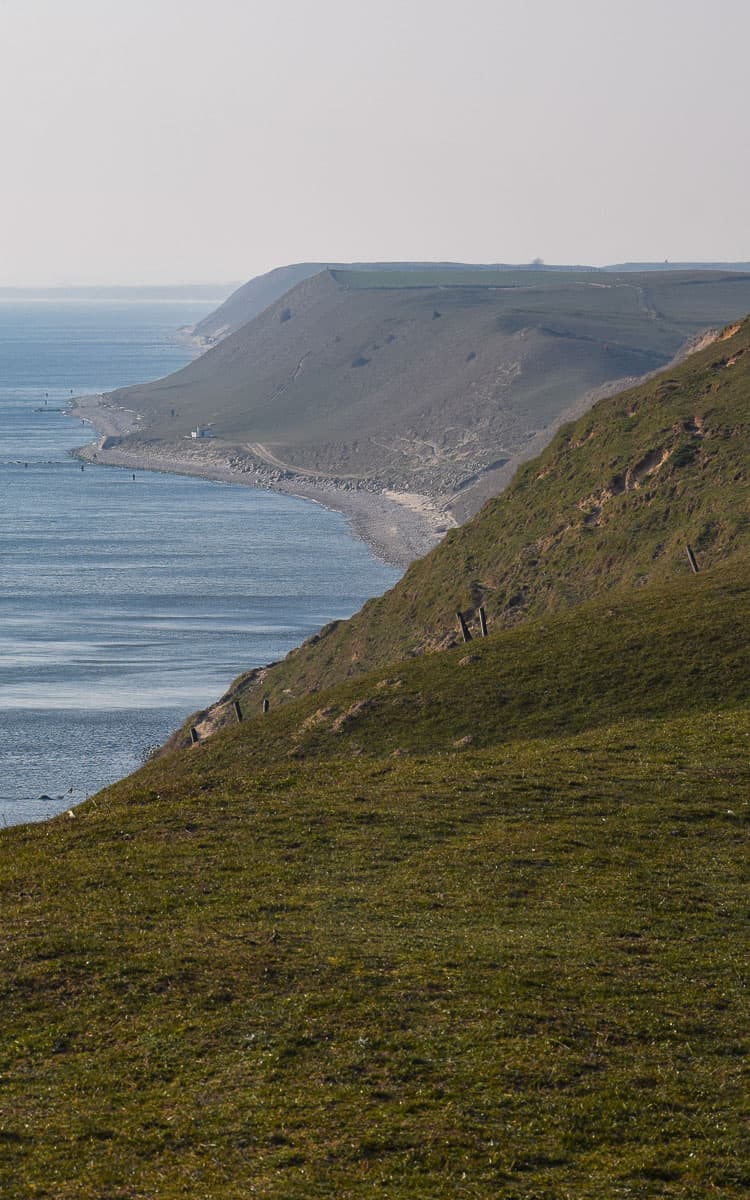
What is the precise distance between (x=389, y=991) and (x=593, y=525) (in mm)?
56608

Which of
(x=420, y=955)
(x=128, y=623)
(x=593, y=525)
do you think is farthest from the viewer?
(x=128, y=623)

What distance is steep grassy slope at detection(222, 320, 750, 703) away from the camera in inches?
2729

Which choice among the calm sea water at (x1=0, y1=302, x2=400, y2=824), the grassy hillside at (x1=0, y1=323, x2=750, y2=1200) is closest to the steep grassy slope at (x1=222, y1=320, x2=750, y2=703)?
the calm sea water at (x1=0, y1=302, x2=400, y2=824)

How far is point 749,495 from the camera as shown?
222ft

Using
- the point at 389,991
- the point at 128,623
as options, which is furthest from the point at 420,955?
the point at 128,623

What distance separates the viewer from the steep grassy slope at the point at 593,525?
6931 cm

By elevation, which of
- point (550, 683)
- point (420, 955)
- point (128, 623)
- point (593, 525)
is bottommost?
point (420, 955)

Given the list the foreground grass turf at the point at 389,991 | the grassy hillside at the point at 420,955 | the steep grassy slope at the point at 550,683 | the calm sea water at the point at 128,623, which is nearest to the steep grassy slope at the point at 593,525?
the steep grassy slope at the point at 550,683

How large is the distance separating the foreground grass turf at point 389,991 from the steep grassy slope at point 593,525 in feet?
112

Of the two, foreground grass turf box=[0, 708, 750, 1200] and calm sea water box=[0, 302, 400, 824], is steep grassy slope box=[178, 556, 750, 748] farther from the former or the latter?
calm sea water box=[0, 302, 400, 824]

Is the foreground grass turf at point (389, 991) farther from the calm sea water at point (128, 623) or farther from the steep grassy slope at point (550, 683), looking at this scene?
the calm sea water at point (128, 623)

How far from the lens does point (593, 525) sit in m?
76.8

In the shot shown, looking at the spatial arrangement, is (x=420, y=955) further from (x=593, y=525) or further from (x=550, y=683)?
(x=593, y=525)

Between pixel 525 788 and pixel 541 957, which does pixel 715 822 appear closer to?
pixel 525 788
